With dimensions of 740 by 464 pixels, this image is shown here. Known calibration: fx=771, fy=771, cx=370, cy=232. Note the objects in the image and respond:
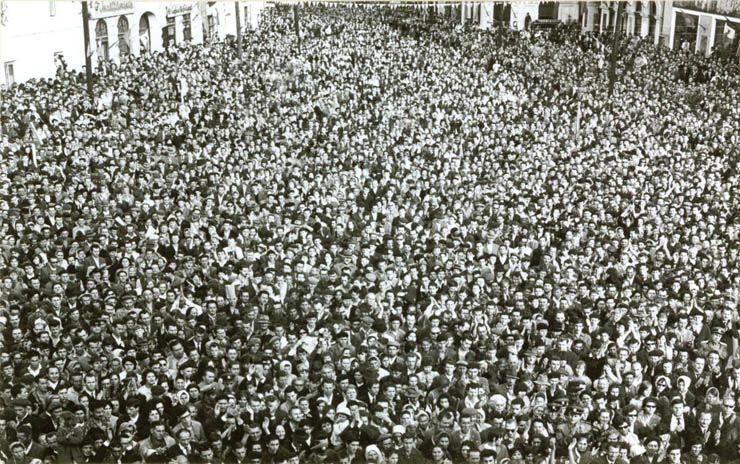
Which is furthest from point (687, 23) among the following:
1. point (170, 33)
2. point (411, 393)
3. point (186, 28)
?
point (411, 393)

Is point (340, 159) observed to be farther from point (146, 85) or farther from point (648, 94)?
point (648, 94)

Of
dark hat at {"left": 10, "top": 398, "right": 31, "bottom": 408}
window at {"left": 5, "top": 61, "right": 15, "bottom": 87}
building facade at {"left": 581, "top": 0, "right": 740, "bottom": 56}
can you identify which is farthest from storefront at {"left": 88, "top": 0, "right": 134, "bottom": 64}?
dark hat at {"left": 10, "top": 398, "right": 31, "bottom": 408}

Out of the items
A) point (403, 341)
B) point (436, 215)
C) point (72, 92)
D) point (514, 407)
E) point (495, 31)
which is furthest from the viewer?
point (495, 31)

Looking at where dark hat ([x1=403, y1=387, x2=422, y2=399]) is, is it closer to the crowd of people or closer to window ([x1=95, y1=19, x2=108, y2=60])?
the crowd of people

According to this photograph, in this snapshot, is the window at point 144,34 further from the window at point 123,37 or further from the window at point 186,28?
the window at point 186,28

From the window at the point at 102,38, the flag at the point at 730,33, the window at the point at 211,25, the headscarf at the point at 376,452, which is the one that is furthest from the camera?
the window at the point at 211,25

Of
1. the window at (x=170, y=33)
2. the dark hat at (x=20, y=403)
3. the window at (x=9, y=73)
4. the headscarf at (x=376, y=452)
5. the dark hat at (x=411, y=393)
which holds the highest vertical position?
the window at (x=170, y=33)

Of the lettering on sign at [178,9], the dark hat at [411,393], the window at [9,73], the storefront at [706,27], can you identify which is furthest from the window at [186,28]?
the dark hat at [411,393]

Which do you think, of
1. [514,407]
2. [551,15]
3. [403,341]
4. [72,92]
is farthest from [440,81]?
[551,15]
